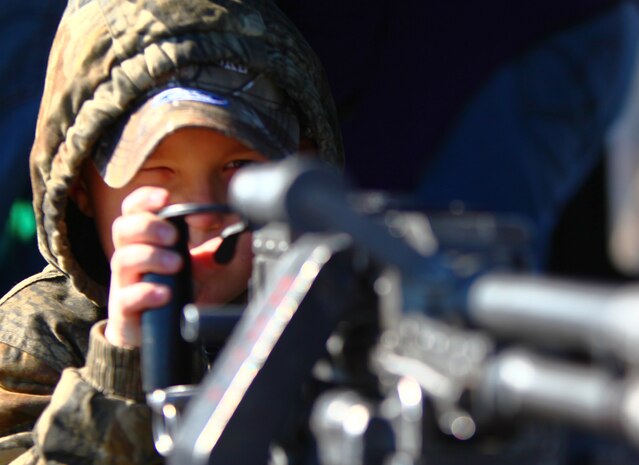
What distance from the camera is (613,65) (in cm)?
245

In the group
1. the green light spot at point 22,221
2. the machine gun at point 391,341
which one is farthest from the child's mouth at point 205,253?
the green light spot at point 22,221

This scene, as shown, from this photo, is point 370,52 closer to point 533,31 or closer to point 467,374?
point 533,31

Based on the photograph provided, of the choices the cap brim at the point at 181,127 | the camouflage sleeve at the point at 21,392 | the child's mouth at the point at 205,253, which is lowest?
the camouflage sleeve at the point at 21,392

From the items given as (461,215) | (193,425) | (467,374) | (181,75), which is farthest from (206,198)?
(467,374)

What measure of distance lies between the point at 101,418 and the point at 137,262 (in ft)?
0.72

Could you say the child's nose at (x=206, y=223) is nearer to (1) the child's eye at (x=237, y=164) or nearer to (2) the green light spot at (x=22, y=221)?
(1) the child's eye at (x=237, y=164)

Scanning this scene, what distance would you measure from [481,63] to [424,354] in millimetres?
1697

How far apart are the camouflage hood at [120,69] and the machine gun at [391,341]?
0.75m

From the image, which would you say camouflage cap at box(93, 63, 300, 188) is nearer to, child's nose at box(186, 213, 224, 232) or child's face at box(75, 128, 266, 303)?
child's face at box(75, 128, 266, 303)

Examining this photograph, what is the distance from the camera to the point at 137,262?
140cm

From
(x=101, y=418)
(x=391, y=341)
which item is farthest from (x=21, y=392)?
(x=391, y=341)

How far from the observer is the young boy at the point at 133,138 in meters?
1.69

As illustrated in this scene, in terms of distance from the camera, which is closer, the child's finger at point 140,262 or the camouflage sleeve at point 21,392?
the child's finger at point 140,262

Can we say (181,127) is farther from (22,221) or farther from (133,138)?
(22,221)
